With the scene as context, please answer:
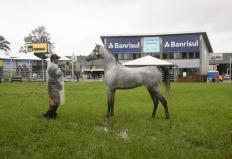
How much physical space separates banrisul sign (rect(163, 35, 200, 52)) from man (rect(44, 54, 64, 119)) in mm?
49247

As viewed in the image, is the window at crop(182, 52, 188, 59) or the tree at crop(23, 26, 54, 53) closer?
the window at crop(182, 52, 188, 59)

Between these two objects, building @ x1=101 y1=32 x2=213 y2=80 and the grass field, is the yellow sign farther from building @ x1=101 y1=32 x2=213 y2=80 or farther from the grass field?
the grass field

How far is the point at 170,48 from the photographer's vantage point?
2309 inches

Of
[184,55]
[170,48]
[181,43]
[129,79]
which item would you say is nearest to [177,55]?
[184,55]

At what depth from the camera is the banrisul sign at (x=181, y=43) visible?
5762cm

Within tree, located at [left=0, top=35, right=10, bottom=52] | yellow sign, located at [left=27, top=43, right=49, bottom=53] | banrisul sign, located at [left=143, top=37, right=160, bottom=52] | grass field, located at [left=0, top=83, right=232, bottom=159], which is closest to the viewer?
grass field, located at [left=0, top=83, right=232, bottom=159]

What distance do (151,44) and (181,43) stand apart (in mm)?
4814

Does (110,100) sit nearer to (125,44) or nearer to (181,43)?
(181,43)

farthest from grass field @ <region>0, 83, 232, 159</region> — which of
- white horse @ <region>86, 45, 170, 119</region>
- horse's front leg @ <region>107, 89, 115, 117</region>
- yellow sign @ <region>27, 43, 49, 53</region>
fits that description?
yellow sign @ <region>27, 43, 49, 53</region>

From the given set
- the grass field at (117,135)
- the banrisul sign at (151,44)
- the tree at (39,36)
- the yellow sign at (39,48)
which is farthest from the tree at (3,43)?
the grass field at (117,135)

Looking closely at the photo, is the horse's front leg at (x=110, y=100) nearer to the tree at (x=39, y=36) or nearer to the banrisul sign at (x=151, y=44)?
the banrisul sign at (x=151, y=44)

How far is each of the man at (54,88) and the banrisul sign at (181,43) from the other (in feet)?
162

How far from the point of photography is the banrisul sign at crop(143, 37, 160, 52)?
194ft

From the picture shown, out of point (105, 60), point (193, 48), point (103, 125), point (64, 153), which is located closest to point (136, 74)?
point (105, 60)
